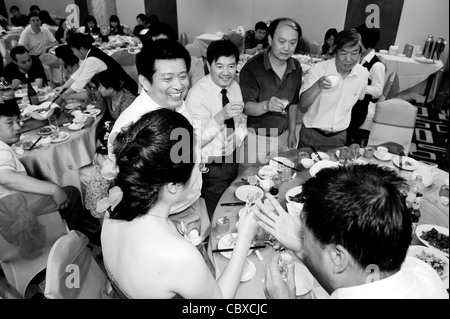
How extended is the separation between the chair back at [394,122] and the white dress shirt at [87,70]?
8.96 ft

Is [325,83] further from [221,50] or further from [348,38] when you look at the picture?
[221,50]

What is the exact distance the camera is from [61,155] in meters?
2.79

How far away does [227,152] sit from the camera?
239 centimetres

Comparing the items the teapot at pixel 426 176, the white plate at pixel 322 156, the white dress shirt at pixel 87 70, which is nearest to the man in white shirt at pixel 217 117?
the white plate at pixel 322 156

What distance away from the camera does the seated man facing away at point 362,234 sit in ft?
3.01

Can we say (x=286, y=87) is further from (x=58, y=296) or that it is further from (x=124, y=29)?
(x=124, y=29)

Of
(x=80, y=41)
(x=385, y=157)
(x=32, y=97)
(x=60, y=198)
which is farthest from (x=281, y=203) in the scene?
(x=80, y=41)

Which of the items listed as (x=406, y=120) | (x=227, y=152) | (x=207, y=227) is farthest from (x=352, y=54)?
(x=207, y=227)

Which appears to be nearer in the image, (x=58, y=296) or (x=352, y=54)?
(x=58, y=296)

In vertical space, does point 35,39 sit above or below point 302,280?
above

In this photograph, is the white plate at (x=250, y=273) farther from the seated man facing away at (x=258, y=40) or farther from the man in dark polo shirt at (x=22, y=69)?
the seated man facing away at (x=258, y=40)

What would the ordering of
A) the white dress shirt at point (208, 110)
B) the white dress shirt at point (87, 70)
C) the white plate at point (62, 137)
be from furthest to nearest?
the white dress shirt at point (87, 70) < the white plate at point (62, 137) < the white dress shirt at point (208, 110)

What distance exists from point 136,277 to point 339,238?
0.69 metres

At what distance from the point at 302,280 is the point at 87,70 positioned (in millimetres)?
3010
